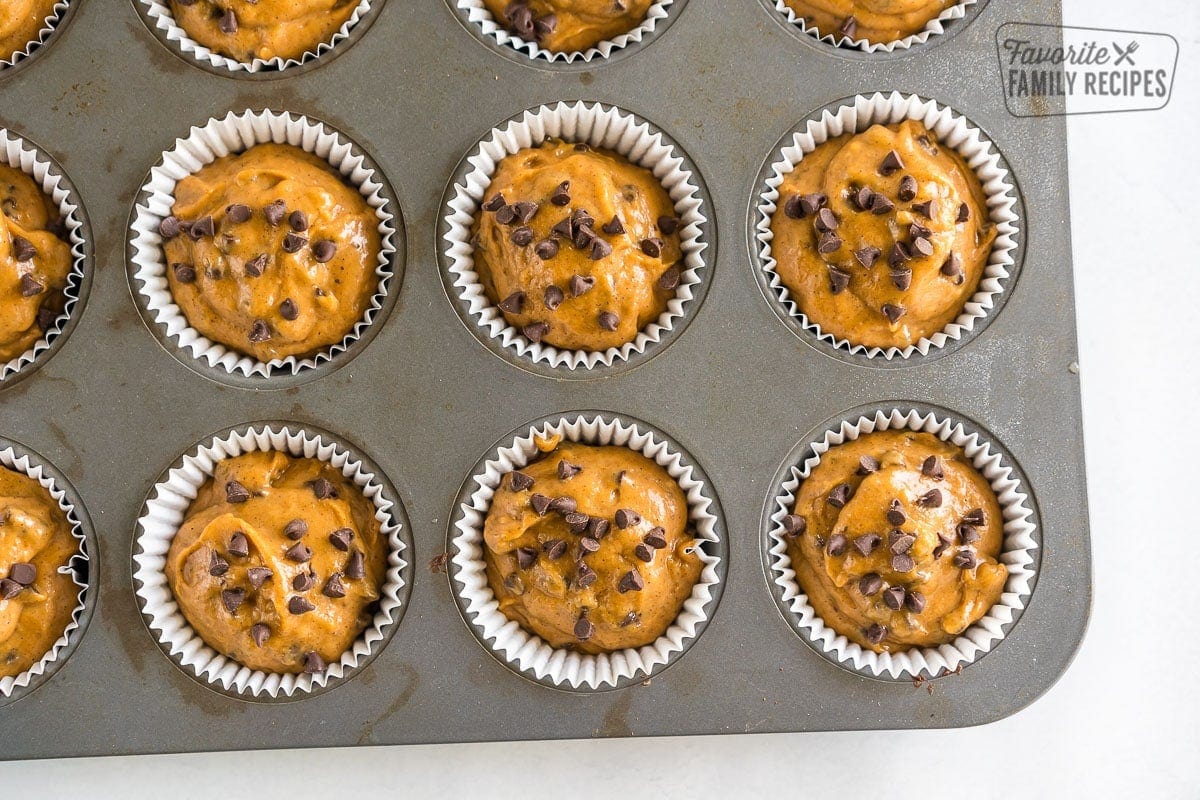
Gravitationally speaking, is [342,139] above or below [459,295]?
above

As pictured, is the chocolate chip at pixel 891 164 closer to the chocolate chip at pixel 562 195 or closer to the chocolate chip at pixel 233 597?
the chocolate chip at pixel 562 195

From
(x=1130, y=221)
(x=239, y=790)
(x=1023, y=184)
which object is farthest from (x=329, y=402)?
(x=1130, y=221)

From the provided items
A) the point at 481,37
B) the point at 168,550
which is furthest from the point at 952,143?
the point at 168,550

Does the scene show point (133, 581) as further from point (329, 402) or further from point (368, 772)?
point (368, 772)

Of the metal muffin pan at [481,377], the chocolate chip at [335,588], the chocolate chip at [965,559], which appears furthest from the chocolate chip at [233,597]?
the chocolate chip at [965,559]

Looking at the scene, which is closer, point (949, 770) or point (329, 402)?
point (329, 402)
